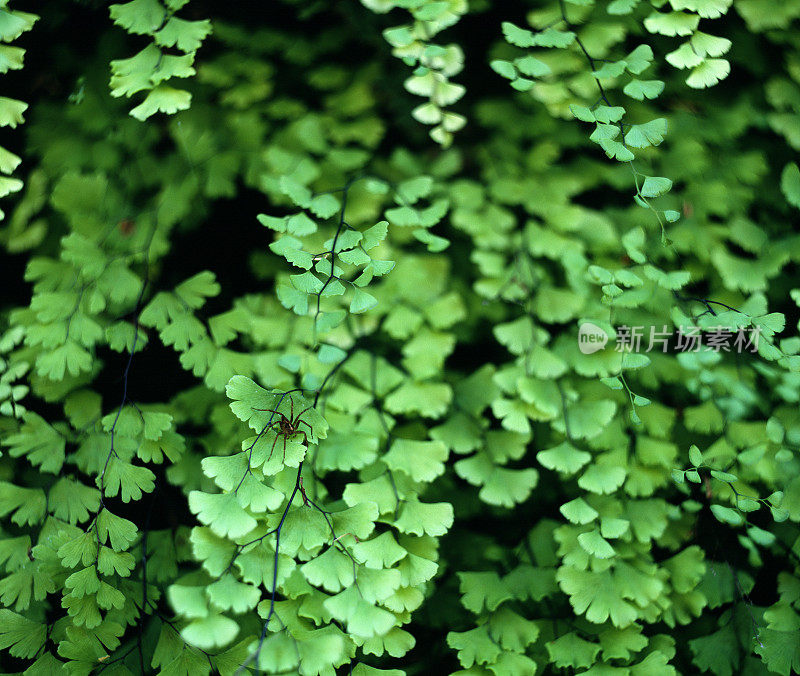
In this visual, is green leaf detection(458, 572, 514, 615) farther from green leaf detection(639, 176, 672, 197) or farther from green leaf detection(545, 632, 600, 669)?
green leaf detection(639, 176, 672, 197)

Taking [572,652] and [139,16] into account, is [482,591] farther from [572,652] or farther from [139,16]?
[139,16]

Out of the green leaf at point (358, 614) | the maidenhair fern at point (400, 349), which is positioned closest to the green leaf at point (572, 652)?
the maidenhair fern at point (400, 349)

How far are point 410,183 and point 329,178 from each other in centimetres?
25

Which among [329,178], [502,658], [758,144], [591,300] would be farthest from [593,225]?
[502,658]

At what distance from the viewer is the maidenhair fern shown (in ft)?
2.87

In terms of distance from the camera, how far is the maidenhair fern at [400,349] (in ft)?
2.87

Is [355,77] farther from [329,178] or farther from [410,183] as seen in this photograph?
[410,183]

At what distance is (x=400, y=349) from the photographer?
1.27 metres

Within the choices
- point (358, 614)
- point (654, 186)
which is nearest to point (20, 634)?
point (358, 614)

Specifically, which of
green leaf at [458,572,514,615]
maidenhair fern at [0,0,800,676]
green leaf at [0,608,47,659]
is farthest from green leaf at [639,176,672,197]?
green leaf at [0,608,47,659]

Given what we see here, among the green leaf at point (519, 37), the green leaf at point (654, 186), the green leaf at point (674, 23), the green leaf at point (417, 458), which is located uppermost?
the green leaf at point (519, 37)

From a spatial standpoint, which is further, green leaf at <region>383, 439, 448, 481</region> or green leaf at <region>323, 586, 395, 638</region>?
green leaf at <region>383, 439, 448, 481</region>

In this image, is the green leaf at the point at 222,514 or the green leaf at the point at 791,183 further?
the green leaf at the point at 791,183

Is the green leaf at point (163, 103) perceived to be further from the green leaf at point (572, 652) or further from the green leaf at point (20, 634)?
the green leaf at point (572, 652)
